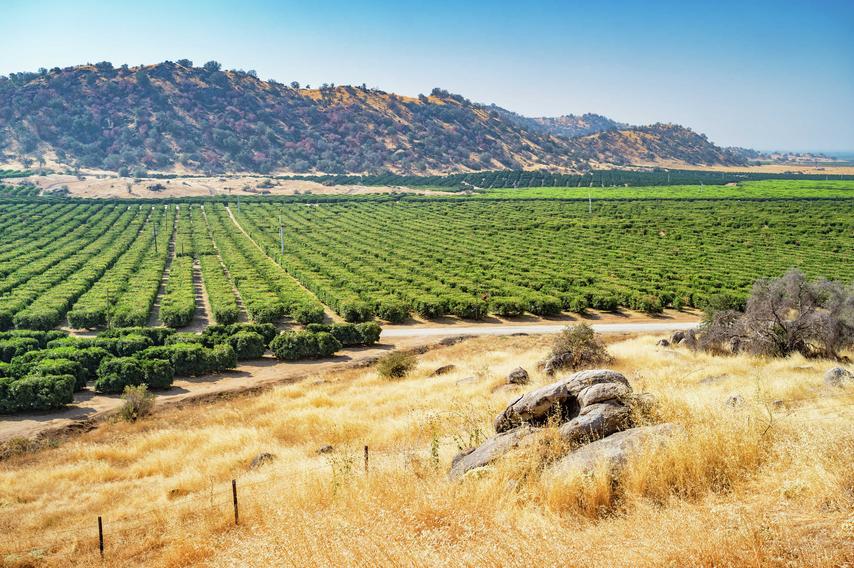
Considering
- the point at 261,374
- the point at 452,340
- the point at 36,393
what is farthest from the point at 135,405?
the point at 452,340

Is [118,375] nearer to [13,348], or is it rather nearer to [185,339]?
[185,339]

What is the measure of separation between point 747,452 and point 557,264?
160 feet

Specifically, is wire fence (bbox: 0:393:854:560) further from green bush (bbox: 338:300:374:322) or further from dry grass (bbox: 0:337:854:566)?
green bush (bbox: 338:300:374:322)

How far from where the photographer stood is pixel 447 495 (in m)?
8.47

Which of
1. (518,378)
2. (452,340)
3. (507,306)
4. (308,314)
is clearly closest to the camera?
(518,378)

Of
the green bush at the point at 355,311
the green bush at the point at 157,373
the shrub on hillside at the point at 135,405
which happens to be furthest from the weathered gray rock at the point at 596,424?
the green bush at the point at 355,311

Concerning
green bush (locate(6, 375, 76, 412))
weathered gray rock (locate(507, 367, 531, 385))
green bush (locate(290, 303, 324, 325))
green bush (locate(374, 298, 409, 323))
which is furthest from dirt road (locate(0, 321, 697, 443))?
weathered gray rock (locate(507, 367, 531, 385))

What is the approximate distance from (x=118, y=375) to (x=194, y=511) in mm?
16133

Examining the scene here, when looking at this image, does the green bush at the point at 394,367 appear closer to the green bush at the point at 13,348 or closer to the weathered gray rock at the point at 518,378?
the weathered gray rock at the point at 518,378

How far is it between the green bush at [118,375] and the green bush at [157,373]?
0.20 metres

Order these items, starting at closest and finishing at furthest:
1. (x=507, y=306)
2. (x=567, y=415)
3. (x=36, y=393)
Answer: (x=567, y=415), (x=36, y=393), (x=507, y=306)

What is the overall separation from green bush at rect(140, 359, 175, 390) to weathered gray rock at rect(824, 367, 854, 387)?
24130 mm

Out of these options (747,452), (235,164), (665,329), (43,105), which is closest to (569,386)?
(747,452)

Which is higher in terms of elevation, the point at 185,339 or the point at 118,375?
the point at 185,339
